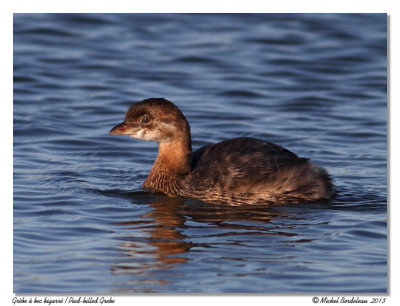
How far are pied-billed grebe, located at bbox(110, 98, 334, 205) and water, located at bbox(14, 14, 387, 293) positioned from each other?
0.24 metres

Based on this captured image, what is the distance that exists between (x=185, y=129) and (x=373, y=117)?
185 inches

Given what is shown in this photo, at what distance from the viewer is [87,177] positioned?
11422mm

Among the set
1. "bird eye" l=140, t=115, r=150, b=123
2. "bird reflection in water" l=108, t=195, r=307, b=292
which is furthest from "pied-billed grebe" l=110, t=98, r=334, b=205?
"bird reflection in water" l=108, t=195, r=307, b=292

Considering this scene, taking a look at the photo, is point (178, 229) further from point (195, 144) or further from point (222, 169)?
point (195, 144)

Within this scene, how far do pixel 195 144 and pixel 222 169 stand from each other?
292cm

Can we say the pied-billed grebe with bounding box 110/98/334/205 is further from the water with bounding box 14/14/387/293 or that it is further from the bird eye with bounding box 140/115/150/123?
the water with bounding box 14/14/387/293

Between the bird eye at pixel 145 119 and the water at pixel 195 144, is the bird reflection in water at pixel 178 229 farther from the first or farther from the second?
the bird eye at pixel 145 119

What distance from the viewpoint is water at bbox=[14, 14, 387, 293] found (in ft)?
27.3

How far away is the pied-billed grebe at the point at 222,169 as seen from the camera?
34.2 feet

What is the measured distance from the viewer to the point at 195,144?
527 inches

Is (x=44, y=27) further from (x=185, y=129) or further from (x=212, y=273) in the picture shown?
(x=212, y=273)

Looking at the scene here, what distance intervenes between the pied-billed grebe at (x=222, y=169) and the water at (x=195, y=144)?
24 cm
